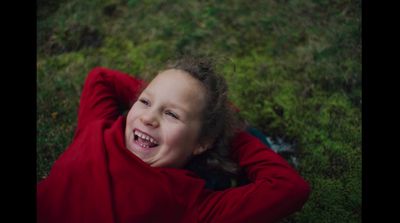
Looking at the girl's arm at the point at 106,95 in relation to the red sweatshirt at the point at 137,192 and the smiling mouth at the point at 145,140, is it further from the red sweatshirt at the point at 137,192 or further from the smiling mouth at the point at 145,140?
the smiling mouth at the point at 145,140

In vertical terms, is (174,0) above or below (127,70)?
above

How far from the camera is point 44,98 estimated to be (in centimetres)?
390

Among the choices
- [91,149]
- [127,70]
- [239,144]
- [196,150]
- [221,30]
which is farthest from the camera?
[221,30]

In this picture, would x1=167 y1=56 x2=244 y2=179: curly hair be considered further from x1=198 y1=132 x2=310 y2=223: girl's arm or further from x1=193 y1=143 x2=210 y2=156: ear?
x1=198 y1=132 x2=310 y2=223: girl's arm

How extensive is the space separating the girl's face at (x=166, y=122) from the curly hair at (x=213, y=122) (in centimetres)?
11

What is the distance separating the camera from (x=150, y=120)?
2584 mm

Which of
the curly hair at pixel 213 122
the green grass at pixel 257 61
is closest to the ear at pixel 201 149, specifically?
the curly hair at pixel 213 122

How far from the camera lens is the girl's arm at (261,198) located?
8.27ft

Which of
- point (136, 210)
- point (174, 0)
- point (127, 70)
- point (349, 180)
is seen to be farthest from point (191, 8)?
point (136, 210)
